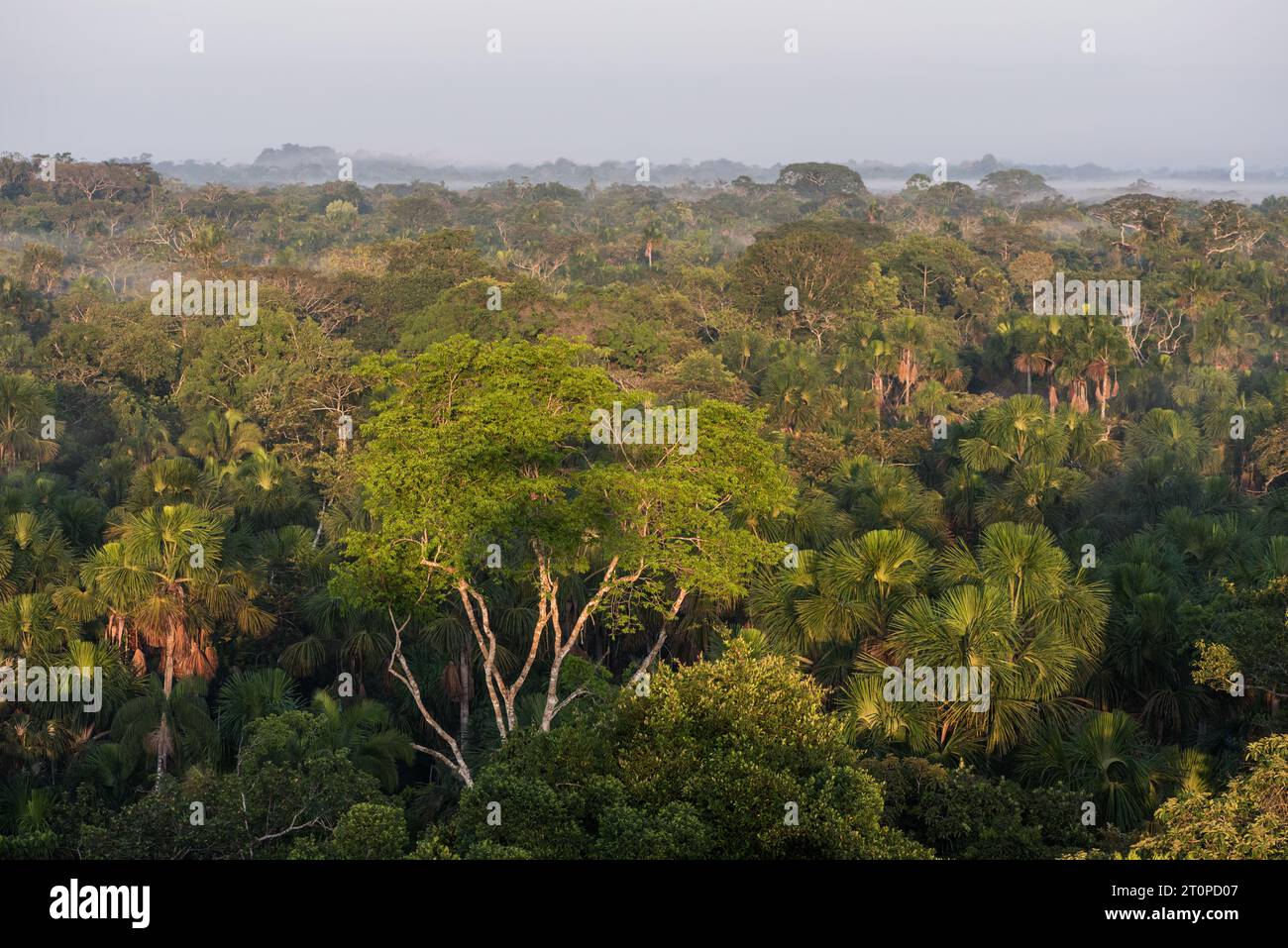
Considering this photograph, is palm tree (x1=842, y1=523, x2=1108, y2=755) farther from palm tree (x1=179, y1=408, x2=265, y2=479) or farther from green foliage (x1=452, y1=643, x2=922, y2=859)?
palm tree (x1=179, y1=408, x2=265, y2=479)

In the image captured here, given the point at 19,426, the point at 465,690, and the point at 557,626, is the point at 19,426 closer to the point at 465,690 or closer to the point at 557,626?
the point at 465,690

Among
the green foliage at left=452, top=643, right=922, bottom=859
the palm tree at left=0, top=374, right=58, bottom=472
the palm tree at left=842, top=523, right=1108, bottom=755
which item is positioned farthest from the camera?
the palm tree at left=0, top=374, right=58, bottom=472

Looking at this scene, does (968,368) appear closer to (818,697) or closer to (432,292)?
(432,292)

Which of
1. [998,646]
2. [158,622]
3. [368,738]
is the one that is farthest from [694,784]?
[158,622]

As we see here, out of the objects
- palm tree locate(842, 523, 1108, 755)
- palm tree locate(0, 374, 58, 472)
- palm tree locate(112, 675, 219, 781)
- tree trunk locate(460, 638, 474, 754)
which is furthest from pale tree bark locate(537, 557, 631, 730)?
palm tree locate(0, 374, 58, 472)

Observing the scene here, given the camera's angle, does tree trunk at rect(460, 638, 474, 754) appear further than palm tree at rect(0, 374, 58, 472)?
No

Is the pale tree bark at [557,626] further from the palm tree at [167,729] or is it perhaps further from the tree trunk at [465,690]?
the palm tree at [167,729]

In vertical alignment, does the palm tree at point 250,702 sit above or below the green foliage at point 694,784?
below

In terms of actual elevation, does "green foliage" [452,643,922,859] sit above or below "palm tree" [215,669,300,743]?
above

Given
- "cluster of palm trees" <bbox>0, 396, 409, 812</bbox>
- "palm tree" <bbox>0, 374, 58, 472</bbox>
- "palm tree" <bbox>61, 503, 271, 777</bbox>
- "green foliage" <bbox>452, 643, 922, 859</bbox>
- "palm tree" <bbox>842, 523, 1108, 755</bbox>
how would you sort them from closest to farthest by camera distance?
"green foliage" <bbox>452, 643, 922, 859</bbox> < "palm tree" <bbox>842, 523, 1108, 755</bbox> < "cluster of palm trees" <bbox>0, 396, 409, 812</bbox> < "palm tree" <bbox>61, 503, 271, 777</bbox> < "palm tree" <bbox>0, 374, 58, 472</bbox>

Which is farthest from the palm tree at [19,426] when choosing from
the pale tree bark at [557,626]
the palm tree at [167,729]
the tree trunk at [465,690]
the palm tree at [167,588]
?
the pale tree bark at [557,626]

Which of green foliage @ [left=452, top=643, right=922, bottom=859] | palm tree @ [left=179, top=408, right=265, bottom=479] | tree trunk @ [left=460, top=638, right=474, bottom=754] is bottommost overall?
tree trunk @ [left=460, top=638, right=474, bottom=754]

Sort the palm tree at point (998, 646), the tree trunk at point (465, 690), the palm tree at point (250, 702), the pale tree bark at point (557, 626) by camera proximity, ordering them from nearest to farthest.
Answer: the palm tree at point (998, 646), the pale tree bark at point (557, 626), the palm tree at point (250, 702), the tree trunk at point (465, 690)
